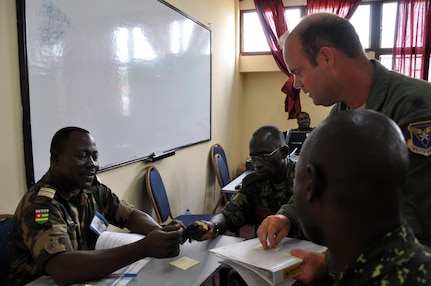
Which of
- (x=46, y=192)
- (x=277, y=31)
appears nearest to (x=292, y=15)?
(x=277, y=31)

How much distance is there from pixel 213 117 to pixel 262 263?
3.45 meters

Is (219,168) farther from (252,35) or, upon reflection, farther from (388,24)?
(388,24)

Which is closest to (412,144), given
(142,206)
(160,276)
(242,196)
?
(160,276)

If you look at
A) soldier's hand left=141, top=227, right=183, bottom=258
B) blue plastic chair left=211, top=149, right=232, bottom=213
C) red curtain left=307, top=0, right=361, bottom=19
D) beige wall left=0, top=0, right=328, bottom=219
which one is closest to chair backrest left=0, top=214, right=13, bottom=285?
beige wall left=0, top=0, right=328, bottom=219

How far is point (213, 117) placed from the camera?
460cm

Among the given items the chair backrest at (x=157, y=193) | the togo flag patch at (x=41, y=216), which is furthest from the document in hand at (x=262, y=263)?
the chair backrest at (x=157, y=193)

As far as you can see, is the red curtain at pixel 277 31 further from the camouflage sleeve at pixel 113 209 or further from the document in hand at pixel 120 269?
the document in hand at pixel 120 269

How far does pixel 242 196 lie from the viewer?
2.09m

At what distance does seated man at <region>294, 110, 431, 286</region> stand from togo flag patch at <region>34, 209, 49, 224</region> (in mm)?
1076

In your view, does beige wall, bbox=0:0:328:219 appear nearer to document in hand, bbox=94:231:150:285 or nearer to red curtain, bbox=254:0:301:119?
red curtain, bbox=254:0:301:119

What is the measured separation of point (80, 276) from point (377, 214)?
1.10 meters

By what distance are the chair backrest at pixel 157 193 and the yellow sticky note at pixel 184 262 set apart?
131cm

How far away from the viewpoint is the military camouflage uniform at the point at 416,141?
3.36 feet

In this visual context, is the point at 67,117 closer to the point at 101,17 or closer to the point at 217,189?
the point at 101,17
